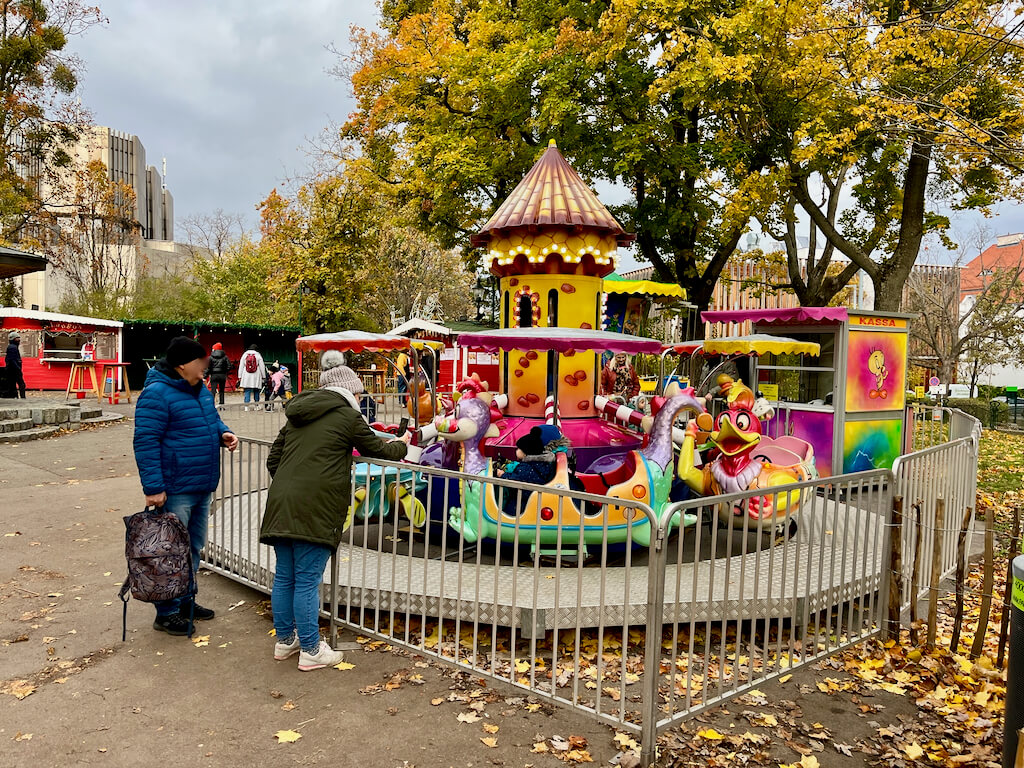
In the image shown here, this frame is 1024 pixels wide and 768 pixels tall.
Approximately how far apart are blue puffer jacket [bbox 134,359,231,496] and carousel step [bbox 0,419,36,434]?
39.2 ft

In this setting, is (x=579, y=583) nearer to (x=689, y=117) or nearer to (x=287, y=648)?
(x=287, y=648)

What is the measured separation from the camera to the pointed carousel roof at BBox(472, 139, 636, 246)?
754cm

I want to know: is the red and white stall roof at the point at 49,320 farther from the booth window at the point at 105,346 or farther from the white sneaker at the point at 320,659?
the white sneaker at the point at 320,659

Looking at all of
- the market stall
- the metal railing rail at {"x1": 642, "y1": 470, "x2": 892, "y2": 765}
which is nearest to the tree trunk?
the metal railing rail at {"x1": 642, "y1": 470, "x2": 892, "y2": 765}

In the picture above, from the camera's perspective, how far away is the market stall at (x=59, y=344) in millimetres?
21455

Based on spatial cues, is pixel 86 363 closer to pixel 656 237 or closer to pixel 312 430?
pixel 656 237

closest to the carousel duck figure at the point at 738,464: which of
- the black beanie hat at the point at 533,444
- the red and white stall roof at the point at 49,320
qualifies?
the black beanie hat at the point at 533,444

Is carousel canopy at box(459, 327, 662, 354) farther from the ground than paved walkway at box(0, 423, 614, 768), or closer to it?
farther from the ground

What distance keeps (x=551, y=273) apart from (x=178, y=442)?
438 centimetres

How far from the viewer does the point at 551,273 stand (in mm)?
7809

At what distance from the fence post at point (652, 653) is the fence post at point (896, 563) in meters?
2.34

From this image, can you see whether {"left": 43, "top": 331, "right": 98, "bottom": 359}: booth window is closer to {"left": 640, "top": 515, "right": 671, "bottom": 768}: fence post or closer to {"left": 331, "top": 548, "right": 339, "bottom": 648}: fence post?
{"left": 331, "top": 548, "right": 339, "bottom": 648}: fence post

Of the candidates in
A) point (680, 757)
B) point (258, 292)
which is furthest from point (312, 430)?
point (258, 292)

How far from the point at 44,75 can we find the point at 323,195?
34.1ft
